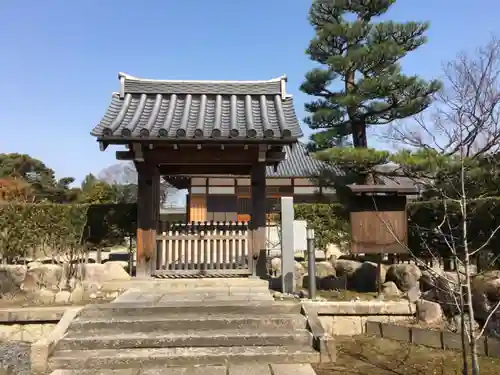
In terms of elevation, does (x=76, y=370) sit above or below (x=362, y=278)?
below

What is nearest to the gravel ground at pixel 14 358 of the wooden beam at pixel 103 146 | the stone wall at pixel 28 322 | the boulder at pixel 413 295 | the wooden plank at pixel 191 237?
the stone wall at pixel 28 322

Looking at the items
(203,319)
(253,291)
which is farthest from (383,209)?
(203,319)

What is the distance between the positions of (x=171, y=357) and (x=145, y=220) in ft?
11.4

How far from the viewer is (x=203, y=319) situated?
16.8ft

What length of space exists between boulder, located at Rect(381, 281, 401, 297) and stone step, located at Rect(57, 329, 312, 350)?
2627 millimetres

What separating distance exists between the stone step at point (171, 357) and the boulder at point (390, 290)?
2.82 meters

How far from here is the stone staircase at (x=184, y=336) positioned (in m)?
4.45

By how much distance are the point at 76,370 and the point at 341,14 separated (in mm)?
13660

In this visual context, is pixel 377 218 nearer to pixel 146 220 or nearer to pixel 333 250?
pixel 146 220

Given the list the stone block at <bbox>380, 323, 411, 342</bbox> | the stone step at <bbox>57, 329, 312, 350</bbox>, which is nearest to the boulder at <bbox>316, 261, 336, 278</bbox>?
the stone block at <bbox>380, 323, 411, 342</bbox>

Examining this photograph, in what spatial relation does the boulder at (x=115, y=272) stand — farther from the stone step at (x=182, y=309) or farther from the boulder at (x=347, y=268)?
the boulder at (x=347, y=268)

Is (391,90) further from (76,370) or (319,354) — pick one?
(76,370)

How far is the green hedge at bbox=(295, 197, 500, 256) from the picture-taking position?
925 cm

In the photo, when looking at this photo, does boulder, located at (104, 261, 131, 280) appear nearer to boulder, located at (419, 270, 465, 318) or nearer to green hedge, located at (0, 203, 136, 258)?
green hedge, located at (0, 203, 136, 258)
